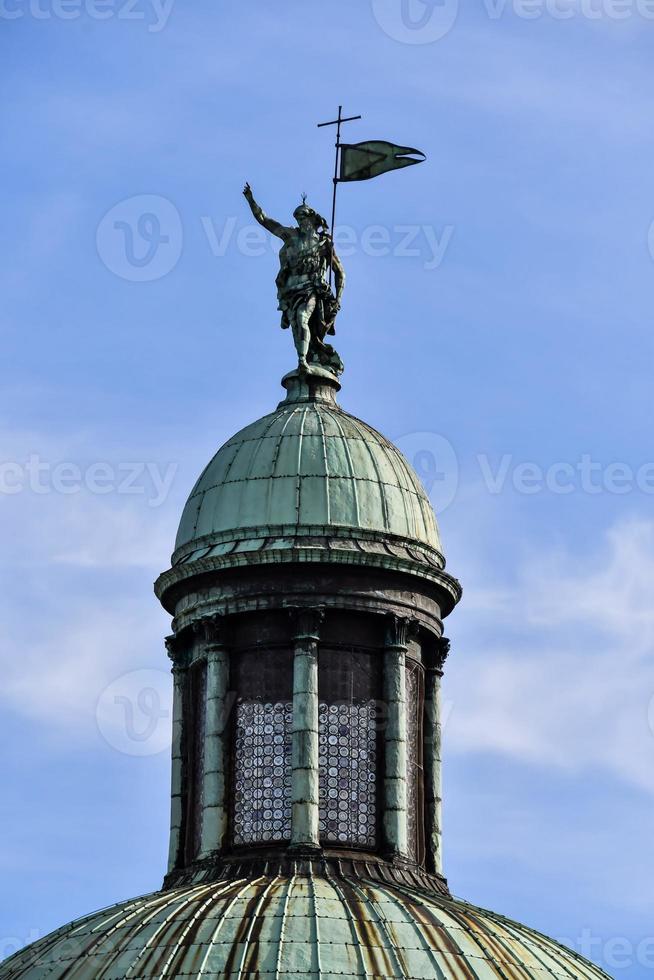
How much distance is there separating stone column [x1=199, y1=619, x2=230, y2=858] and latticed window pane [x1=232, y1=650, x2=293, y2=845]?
0.24m

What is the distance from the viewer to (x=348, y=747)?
170ft

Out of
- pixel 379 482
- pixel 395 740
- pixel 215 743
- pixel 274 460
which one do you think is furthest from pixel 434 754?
pixel 274 460

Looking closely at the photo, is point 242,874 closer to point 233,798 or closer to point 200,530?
point 233,798

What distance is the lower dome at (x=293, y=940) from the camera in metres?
44.5

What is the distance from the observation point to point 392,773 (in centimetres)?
5184

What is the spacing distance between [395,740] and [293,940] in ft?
26.8

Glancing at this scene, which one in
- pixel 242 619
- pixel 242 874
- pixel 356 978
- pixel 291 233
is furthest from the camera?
pixel 291 233

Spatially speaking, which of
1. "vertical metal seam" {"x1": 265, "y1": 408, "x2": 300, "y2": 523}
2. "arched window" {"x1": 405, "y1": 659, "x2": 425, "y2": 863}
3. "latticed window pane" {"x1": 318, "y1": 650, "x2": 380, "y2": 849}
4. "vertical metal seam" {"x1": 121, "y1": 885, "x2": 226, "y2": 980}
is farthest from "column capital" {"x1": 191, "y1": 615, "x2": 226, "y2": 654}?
"vertical metal seam" {"x1": 121, "y1": 885, "x2": 226, "y2": 980}

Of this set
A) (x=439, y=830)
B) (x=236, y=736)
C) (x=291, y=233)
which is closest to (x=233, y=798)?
(x=236, y=736)

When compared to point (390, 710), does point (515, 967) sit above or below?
below

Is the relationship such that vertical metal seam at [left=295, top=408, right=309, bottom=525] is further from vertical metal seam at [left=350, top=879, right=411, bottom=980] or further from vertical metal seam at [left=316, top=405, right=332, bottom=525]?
vertical metal seam at [left=350, top=879, right=411, bottom=980]

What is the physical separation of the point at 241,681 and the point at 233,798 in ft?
8.43

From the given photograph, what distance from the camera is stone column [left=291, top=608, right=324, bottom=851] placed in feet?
165

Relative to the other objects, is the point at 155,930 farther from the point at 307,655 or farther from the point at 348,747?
the point at 307,655
